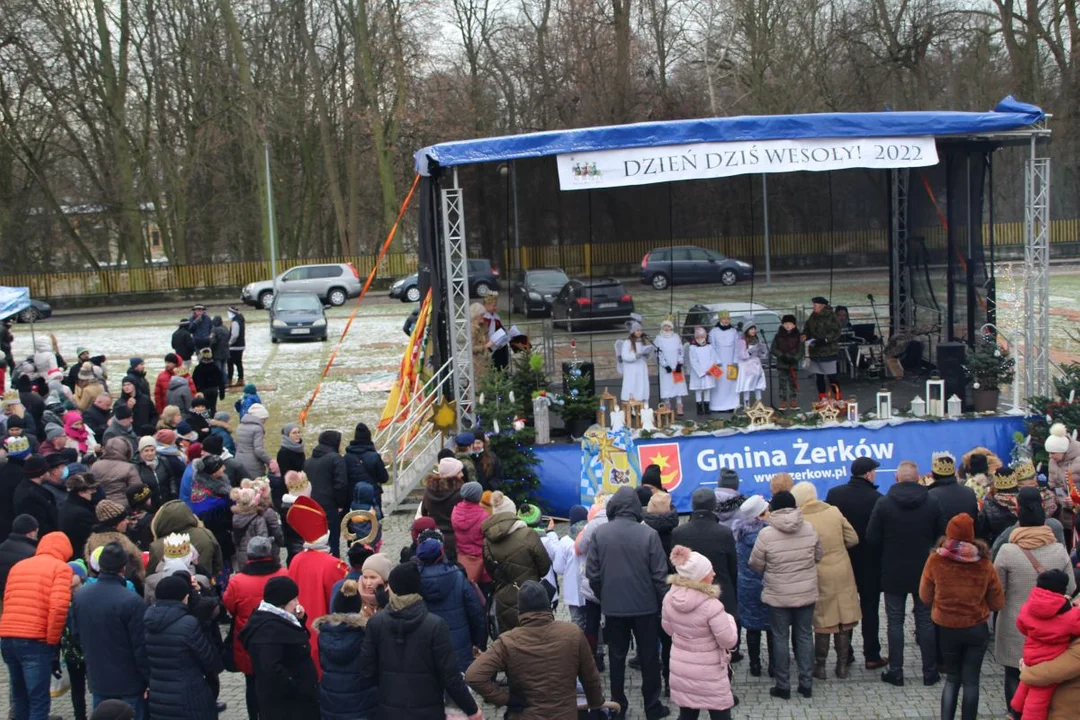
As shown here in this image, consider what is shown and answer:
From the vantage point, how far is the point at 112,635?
20.5 ft

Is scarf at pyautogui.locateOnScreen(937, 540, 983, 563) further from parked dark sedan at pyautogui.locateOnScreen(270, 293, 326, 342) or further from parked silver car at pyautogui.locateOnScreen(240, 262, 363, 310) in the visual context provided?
parked silver car at pyautogui.locateOnScreen(240, 262, 363, 310)

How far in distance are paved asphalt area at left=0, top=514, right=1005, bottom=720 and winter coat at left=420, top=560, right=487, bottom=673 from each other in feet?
3.38

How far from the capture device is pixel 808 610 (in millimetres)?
7234

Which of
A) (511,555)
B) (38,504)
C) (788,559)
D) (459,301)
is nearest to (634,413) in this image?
(459,301)

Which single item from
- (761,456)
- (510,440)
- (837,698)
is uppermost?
(510,440)

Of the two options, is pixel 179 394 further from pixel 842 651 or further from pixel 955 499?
pixel 955 499

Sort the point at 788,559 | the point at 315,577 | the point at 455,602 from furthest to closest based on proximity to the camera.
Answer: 1. the point at 788,559
2. the point at 315,577
3. the point at 455,602

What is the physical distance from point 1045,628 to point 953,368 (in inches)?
320

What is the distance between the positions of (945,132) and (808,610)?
705 centimetres

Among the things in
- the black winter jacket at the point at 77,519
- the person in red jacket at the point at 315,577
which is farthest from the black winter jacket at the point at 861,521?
the black winter jacket at the point at 77,519

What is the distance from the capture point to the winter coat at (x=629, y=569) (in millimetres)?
6797

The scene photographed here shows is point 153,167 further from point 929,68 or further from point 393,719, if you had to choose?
point 393,719

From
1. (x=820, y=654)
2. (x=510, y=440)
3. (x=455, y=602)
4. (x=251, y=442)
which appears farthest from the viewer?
(x=510, y=440)

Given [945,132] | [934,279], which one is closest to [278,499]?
[945,132]
